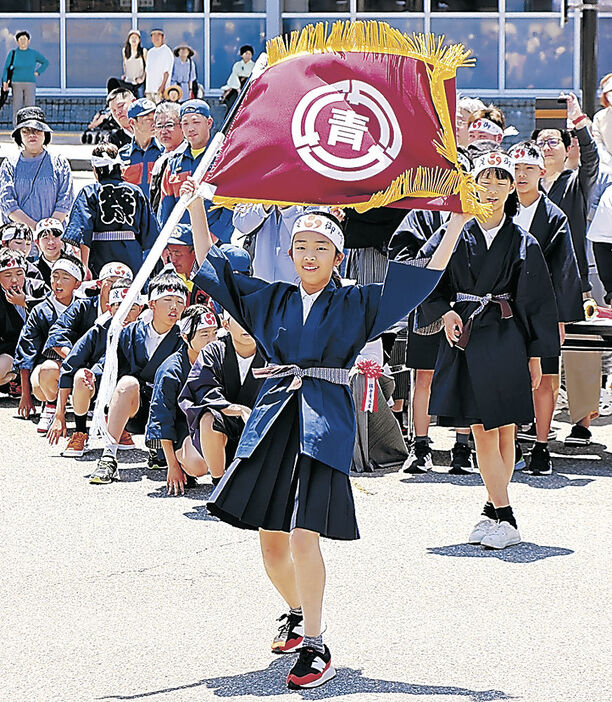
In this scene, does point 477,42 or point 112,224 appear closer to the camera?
point 112,224

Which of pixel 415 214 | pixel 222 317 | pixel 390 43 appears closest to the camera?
pixel 390 43

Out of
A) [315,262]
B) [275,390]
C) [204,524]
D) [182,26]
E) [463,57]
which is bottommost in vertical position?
[204,524]

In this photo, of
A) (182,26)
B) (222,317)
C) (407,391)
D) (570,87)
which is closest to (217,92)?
(182,26)

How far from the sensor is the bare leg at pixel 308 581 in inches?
177

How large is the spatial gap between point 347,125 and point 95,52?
1840 cm

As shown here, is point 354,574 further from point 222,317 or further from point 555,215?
point 555,215

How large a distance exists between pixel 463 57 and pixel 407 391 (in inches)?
161

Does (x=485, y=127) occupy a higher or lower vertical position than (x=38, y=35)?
lower

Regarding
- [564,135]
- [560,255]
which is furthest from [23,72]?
[560,255]

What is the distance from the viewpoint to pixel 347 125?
5.02 meters

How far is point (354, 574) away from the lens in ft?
18.7

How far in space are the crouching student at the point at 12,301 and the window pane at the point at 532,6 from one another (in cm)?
1307

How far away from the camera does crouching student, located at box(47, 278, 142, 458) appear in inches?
330

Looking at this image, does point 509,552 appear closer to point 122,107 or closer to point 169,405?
point 169,405
